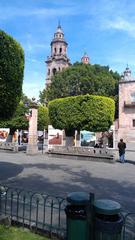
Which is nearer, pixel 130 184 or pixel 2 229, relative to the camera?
pixel 2 229

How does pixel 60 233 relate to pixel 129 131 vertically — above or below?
below

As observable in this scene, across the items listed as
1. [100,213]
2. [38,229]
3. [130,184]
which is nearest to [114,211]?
[100,213]

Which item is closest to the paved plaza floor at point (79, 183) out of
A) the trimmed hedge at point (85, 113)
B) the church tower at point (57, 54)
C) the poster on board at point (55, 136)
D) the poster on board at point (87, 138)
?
the trimmed hedge at point (85, 113)

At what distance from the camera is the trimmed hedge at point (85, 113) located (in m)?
21.1

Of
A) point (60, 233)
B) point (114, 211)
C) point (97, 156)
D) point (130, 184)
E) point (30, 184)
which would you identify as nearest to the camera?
point (114, 211)

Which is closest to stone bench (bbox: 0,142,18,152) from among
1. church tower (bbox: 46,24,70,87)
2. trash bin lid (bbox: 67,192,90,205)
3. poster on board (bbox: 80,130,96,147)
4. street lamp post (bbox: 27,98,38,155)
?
street lamp post (bbox: 27,98,38,155)

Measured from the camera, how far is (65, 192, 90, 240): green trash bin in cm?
446

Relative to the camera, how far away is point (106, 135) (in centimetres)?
3056

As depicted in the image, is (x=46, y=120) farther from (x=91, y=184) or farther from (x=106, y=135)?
(x=91, y=184)

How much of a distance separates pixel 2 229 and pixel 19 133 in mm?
26549

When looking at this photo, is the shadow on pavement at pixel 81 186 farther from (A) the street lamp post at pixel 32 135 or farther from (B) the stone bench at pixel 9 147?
(B) the stone bench at pixel 9 147

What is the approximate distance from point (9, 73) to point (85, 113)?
1251cm

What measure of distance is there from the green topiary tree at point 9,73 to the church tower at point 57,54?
197 ft

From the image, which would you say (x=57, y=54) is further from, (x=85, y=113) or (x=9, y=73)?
(x=9, y=73)
